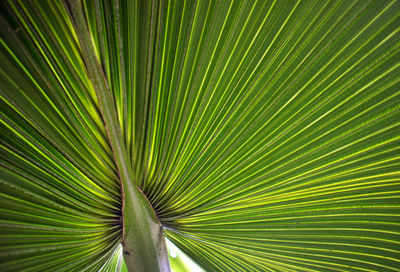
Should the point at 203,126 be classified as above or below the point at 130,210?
above

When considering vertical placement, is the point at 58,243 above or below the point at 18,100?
below

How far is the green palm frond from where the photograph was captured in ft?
2.22

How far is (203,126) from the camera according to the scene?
35.8 inches

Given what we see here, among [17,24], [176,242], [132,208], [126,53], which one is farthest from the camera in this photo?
[176,242]

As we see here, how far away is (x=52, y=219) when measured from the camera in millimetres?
769

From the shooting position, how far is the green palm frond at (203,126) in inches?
26.6

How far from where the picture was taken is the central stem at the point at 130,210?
29.1 inches

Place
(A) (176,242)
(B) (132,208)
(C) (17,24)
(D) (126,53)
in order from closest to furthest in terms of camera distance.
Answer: (C) (17,24)
(D) (126,53)
(B) (132,208)
(A) (176,242)

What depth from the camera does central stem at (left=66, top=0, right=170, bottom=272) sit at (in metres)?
0.74

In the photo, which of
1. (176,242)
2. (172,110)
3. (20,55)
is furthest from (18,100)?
(176,242)

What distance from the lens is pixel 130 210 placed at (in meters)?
0.84

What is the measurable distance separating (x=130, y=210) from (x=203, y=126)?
1.23ft

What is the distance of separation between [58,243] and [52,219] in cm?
8

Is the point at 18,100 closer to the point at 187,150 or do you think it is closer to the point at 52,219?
the point at 52,219
